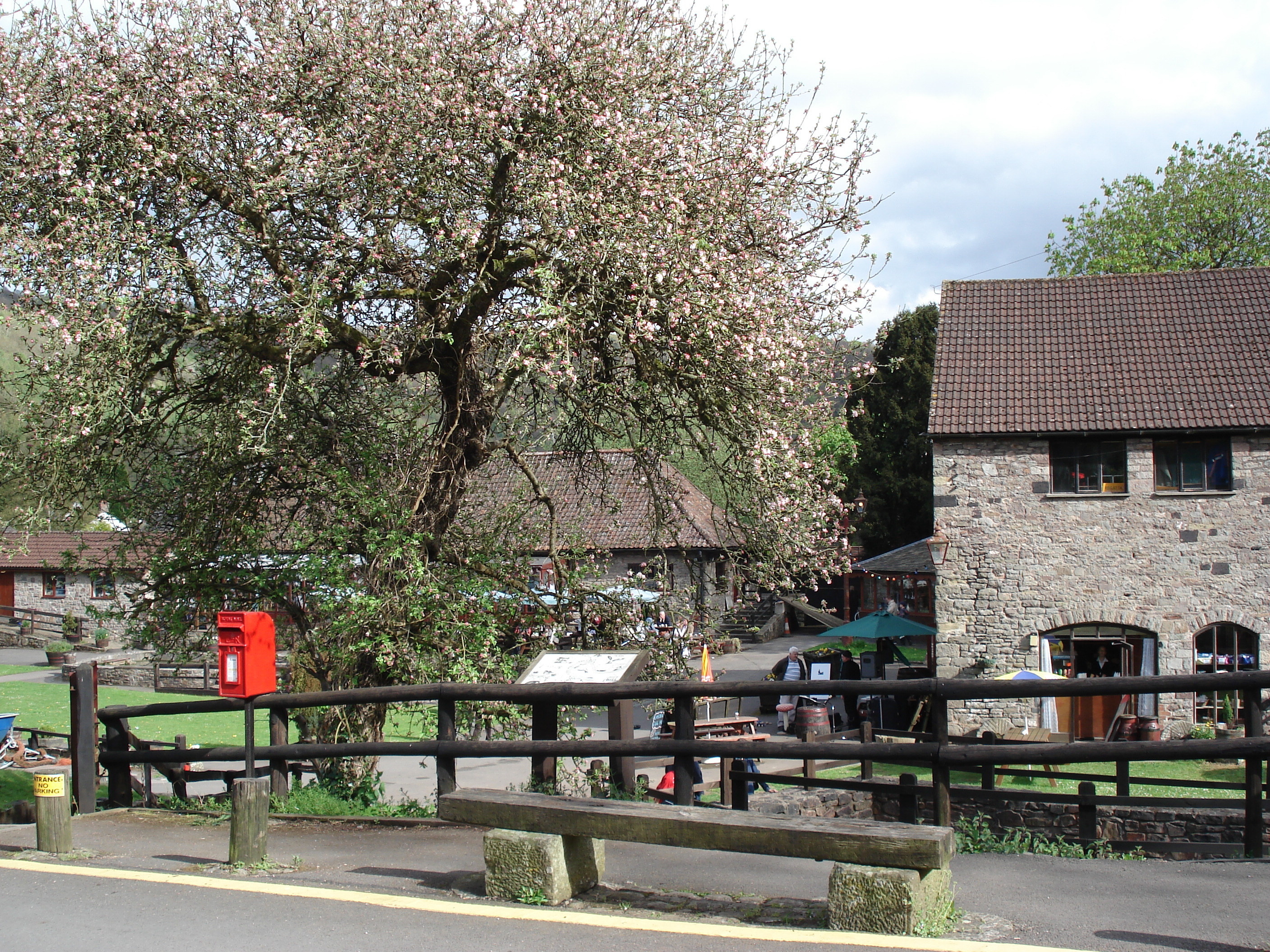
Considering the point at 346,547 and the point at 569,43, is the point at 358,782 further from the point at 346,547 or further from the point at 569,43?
the point at 569,43

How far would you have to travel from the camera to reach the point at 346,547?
9617 millimetres

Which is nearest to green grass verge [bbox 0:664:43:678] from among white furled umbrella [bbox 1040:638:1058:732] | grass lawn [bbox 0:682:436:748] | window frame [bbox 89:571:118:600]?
grass lawn [bbox 0:682:436:748]

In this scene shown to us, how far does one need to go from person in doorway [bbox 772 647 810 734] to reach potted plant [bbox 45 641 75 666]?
28228 mm

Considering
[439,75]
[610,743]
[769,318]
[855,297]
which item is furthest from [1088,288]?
[610,743]

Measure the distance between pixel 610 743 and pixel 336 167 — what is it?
17.8 ft

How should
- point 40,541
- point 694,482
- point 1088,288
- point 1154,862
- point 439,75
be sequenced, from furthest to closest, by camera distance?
point 40,541 < point 694,482 < point 1088,288 < point 439,75 < point 1154,862

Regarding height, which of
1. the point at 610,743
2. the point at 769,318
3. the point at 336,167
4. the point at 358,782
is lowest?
the point at 358,782

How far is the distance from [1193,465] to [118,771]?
19291mm

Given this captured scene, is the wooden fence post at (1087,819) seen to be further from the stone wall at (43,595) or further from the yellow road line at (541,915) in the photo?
the stone wall at (43,595)

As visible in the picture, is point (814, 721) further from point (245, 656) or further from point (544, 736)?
point (245, 656)


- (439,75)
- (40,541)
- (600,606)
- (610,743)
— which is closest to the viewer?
(610,743)

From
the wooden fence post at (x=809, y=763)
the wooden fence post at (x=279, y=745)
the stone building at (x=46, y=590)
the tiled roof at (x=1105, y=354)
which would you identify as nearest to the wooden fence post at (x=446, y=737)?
the wooden fence post at (x=279, y=745)

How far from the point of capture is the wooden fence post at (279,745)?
7.79 meters

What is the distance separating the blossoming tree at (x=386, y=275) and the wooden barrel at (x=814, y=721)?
1052cm
